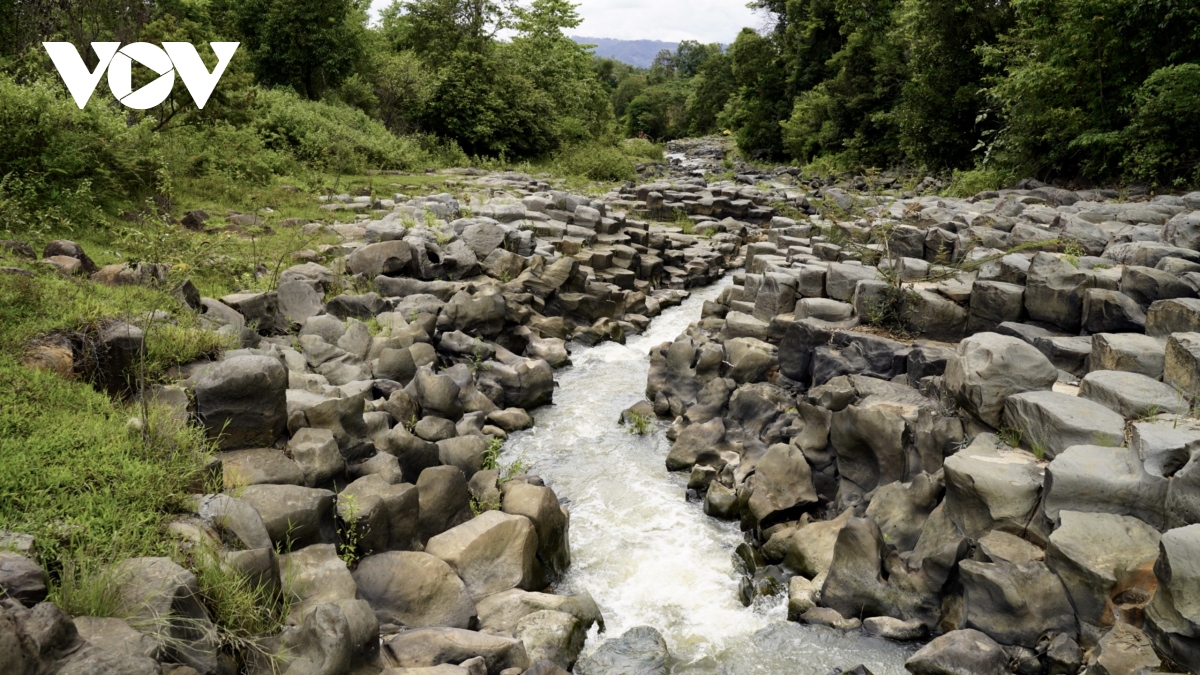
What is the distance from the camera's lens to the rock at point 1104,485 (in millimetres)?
6109

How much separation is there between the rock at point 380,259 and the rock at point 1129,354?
35.1ft

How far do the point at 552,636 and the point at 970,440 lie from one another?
4.57 metres

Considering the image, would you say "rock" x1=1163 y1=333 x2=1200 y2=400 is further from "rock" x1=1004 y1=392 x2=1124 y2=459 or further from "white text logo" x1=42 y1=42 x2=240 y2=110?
"white text logo" x1=42 y1=42 x2=240 y2=110

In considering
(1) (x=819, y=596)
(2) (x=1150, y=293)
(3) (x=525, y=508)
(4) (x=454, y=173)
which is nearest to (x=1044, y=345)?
(2) (x=1150, y=293)

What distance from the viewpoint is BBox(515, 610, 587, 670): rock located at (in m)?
6.21

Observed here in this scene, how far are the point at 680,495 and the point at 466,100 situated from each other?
85.1ft

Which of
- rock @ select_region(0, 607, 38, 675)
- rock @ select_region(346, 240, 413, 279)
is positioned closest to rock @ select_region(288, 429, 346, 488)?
rock @ select_region(0, 607, 38, 675)

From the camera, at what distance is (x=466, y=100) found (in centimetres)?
3198

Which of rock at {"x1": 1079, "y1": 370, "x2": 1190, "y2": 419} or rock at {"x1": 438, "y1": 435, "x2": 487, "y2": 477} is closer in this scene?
rock at {"x1": 1079, "y1": 370, "x2": 1190, "y2": 419}

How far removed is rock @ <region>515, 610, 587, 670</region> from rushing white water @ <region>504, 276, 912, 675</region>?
284 millimetres

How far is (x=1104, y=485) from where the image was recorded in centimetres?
621

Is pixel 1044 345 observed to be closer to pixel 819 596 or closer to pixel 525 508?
pixel 819 596

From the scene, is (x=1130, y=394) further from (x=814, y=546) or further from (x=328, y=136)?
(x=328, y=136)

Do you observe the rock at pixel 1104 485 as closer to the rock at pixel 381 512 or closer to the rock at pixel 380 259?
the rock at pixel 381 512
